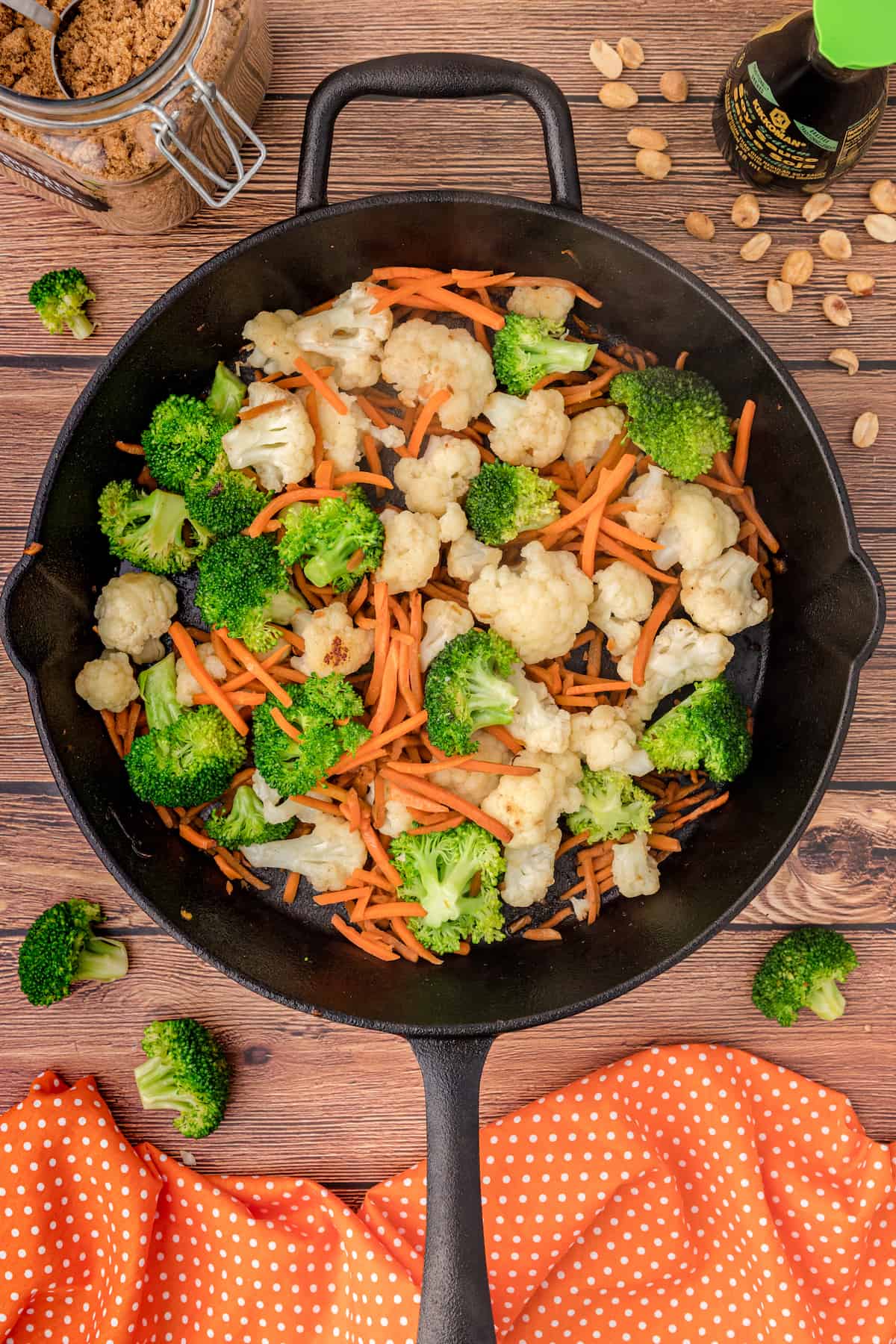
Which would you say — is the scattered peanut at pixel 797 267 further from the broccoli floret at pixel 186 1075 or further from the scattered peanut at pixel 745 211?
the broccoli floret at pixel 186 1075

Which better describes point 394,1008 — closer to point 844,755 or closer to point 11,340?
point 844,755

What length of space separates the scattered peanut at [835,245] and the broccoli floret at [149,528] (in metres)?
1.25

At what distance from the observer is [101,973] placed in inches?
75.7

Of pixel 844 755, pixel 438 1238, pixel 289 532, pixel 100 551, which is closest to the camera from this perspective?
pixel 438 1238

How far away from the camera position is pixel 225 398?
1765 mm

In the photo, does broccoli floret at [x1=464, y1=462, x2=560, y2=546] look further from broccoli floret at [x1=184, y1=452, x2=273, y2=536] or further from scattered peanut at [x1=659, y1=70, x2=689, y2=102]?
scattered peanut at [x1=659, y1=70, x2=689, y2=102]

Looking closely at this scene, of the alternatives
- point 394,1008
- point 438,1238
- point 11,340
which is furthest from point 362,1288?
point 11,340

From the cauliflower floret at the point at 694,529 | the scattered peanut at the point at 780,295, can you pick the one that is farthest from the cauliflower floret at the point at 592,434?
the scattered peanut at the point at 780,295

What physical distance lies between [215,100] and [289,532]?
0.68 meters

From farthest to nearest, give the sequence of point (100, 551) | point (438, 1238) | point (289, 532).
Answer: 1. point (100, 551)
2. point (289, 532)
3. point (438, 1238)

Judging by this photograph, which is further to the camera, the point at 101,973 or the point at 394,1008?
the point at 101,973

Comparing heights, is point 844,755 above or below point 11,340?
below

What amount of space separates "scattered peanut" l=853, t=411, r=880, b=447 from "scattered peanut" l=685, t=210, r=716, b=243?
0.44 meters

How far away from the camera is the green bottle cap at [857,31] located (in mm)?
1352
